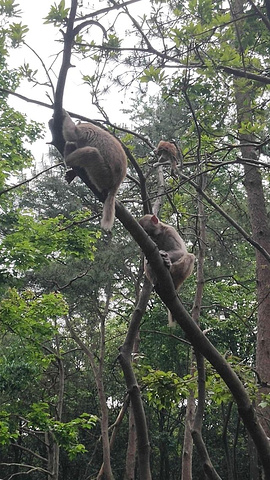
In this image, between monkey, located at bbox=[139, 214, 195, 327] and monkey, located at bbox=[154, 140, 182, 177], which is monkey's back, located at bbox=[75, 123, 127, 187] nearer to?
monkey, located at bbox=[139, 214, 195, 327]

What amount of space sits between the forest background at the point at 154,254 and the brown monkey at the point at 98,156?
0.56 feet

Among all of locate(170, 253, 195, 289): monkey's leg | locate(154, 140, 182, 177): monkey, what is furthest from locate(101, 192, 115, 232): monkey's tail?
locate(154, 140, 182, 177): monkey

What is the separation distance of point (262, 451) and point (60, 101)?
117 inches

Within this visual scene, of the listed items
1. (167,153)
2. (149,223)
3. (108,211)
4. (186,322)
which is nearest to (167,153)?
(167,153)

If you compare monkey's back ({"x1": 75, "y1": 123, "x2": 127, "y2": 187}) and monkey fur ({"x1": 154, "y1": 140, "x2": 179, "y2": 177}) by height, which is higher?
monkey fur ({"x1": 154, "y1": 140, "x2": 179, "y2": 177})

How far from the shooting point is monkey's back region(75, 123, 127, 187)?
467cm

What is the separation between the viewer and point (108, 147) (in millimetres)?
4734

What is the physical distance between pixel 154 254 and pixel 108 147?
5.72 feet

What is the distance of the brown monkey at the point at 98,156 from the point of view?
176 inches

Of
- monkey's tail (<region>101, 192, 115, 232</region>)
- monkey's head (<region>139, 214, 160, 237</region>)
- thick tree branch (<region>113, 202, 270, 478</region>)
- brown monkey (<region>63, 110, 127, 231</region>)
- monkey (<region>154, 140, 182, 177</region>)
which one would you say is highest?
monkey (<region>154, 140, 182, 177</region>)

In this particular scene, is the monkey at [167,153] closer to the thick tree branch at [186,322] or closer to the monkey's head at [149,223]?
the monkey's head at [149,223]

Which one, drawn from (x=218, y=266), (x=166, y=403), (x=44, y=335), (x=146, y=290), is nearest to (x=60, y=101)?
(x=146, y=290)

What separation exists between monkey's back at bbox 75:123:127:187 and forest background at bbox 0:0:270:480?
139mm

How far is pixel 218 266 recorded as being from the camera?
14.8m
